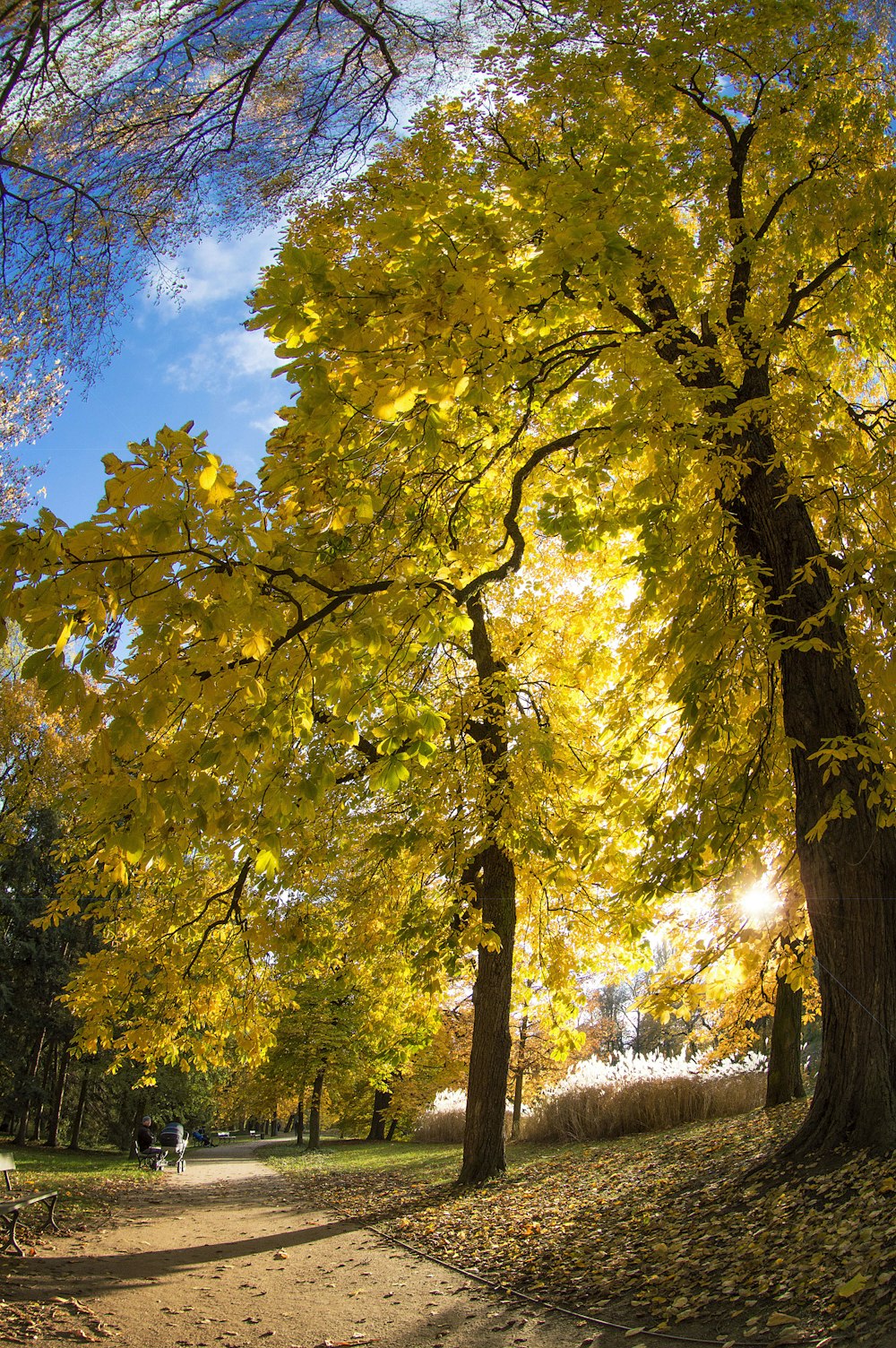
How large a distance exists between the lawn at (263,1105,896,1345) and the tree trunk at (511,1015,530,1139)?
23.6ft

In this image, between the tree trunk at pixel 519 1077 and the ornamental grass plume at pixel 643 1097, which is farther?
the tree trunk at pixel 519 1077

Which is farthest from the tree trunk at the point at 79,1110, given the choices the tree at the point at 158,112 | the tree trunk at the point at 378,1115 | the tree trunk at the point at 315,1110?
the tree at the point at 158,112

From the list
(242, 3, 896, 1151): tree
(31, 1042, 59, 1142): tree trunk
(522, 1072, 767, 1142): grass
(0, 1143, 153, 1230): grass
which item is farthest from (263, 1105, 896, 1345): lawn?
(31, 1042, 59, 1142): tree trunk

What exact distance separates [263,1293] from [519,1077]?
13929mm

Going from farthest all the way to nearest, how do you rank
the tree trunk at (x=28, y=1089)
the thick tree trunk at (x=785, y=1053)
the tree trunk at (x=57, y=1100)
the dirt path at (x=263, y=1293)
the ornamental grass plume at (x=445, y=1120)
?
the tree trunk at (x=57, y=1100) < the tree trunk at (x=28, y=1089) < the ornamental grass plume at (x=445, y=1120) < the thick tree trunk at (x=785, y=1053) < the dirt path at (x=263, y=1293)

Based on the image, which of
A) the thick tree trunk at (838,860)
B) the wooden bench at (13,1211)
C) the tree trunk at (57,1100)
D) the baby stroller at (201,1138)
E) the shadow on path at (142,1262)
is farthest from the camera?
the baby stroller at (201,1138)

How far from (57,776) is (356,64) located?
13.9 metres

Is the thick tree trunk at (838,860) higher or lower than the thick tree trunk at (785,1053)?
higher

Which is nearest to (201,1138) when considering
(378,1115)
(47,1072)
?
(47,1072)

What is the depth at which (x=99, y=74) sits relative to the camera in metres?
6.16

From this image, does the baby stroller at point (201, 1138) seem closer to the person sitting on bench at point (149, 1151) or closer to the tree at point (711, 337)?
the person sitting on bench at point (149, 1151)

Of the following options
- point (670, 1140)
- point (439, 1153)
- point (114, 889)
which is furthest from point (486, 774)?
point (439, 1153)

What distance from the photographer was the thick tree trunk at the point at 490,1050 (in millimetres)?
9336

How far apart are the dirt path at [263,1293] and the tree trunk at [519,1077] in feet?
27.2
